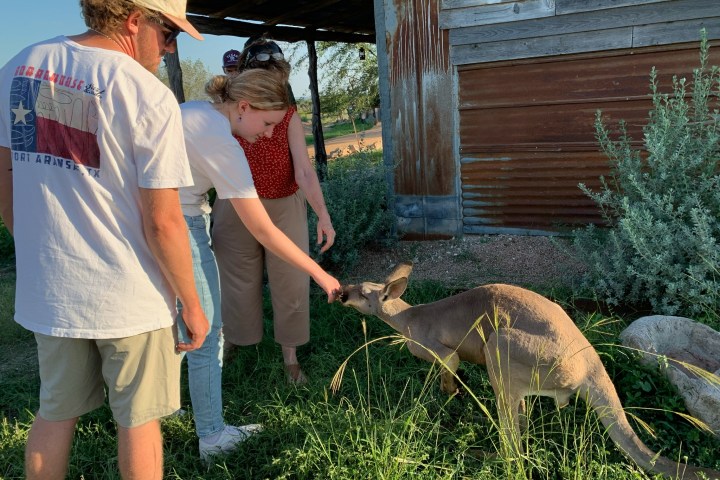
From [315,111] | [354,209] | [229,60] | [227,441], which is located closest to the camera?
[227,441]

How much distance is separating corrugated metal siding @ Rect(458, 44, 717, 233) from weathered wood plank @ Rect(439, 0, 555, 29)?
48cm

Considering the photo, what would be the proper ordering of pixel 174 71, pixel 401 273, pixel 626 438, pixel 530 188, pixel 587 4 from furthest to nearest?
pixel 174 71, pixel 530 188, pixel 587 4, pixel 401 273, pixel 626 438

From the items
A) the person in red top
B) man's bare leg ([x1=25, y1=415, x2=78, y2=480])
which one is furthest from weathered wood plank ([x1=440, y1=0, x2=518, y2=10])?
man's bare leg ([x1=25, y1=415, x2=78, y2=480])

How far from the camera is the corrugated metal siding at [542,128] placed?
6359 mm

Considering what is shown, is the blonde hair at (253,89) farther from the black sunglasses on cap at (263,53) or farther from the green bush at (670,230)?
the green bush at (670,230)

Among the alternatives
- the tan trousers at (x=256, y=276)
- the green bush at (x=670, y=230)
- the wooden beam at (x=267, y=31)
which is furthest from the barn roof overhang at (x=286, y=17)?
the green bush at (x=670, y=230)

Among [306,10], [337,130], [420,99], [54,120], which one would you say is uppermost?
[306,10]

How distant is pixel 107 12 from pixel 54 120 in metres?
0.46

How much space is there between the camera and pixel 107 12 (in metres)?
2.29

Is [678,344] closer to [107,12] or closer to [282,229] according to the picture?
[282,229]

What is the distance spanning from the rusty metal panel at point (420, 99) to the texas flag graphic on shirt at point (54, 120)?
210 inches

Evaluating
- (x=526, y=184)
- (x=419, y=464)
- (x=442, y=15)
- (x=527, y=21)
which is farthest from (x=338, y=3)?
(x=419, y=464)

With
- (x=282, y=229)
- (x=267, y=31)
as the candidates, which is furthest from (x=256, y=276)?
(x=267, y=31)

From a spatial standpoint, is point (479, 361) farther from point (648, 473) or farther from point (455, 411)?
point (648, 473)
